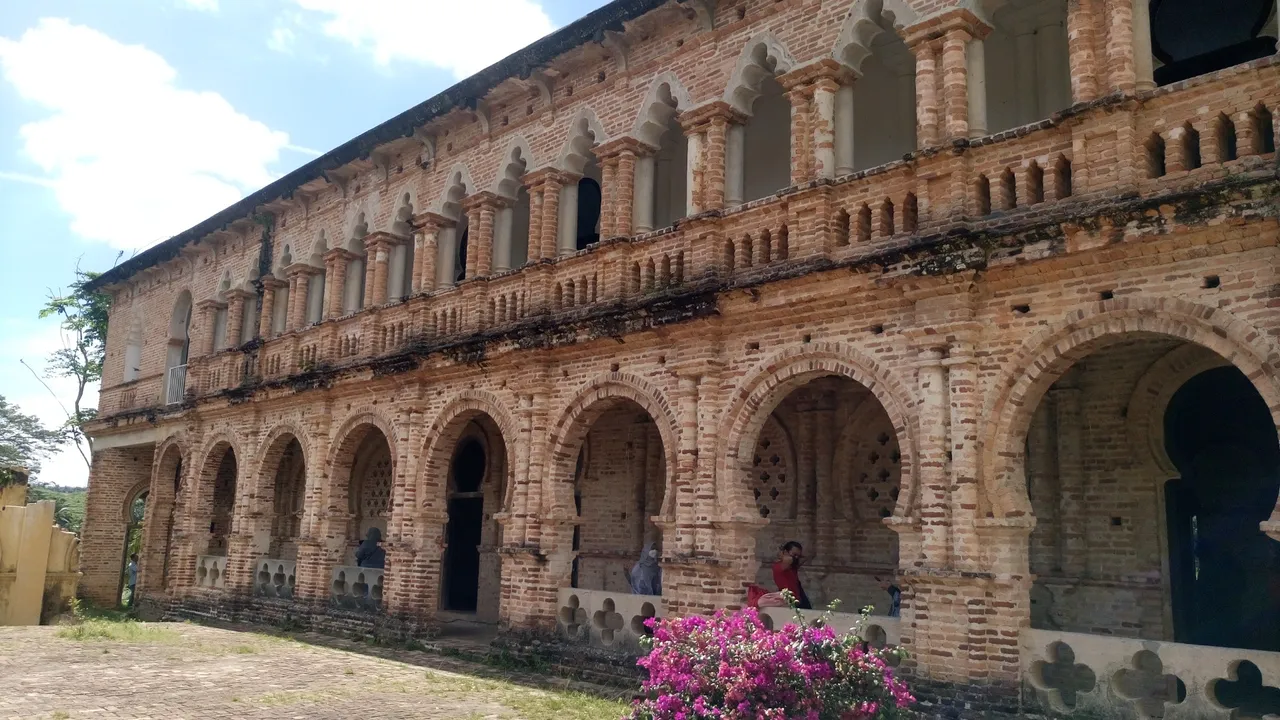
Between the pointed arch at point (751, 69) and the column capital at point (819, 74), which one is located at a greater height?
the pointed arch at point (751, 69)

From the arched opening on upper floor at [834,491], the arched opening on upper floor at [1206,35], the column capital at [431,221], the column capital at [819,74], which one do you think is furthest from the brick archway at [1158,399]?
the column capital at [431,221]

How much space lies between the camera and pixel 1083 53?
28.8ft

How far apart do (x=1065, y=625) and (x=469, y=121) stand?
1095 cm

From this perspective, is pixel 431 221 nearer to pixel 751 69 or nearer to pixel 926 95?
pixel 751 69

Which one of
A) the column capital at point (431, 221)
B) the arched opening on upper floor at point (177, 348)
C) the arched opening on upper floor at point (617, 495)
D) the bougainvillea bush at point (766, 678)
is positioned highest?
the column capital at point (431, 221)

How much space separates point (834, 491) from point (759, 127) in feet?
17.5

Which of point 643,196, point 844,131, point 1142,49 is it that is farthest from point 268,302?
point 1142,49

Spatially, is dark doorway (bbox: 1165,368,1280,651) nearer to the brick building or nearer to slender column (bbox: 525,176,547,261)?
the brick building

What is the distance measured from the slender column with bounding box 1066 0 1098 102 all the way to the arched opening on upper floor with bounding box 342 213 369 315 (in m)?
12.1

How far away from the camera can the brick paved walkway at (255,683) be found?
9.41 m

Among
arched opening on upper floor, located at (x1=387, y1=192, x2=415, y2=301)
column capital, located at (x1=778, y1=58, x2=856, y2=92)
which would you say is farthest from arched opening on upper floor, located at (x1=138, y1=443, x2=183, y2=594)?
column capital, located at (x1=778, y1=58, x2=856, y2=92)

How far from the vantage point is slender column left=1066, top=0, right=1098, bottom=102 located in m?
8.69

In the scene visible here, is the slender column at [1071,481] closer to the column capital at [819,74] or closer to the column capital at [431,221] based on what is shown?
the column capital at [819,74]

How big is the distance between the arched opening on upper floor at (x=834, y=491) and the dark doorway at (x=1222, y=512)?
9.62 feet
